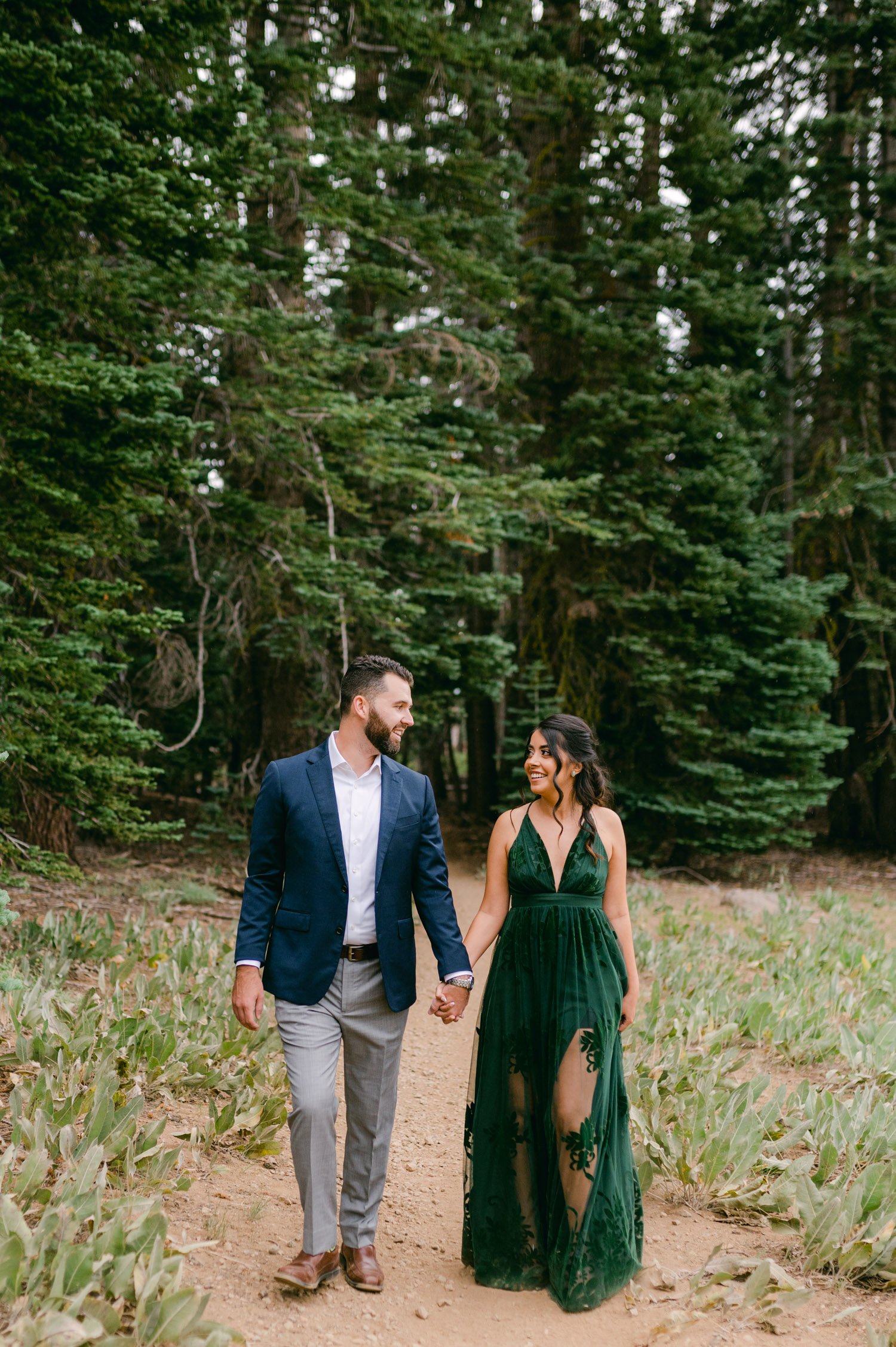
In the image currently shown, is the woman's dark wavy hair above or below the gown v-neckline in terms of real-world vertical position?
above

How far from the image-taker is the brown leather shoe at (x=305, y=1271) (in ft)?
10.8

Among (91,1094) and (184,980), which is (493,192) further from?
(91,1094)

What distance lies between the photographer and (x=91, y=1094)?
415 centimetres

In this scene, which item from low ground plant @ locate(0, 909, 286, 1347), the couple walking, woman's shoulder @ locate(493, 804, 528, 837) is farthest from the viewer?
woman's shoulder @ locate(493, 804, 528, 837)

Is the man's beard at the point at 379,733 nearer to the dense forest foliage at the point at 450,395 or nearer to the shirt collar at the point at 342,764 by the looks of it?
the shirt collar at the point at 342,764

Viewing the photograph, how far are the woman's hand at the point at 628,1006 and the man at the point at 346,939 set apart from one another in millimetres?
627

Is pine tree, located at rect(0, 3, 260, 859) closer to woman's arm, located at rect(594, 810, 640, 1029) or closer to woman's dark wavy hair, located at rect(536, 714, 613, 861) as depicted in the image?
woman's dark wavy hair, located at rect(536, 714, 613, 861)

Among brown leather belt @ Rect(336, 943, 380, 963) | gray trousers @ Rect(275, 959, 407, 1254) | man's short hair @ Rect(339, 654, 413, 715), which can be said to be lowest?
gray trousers @ Rect(275, 959, 407, 1254)

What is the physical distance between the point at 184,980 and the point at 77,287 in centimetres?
491

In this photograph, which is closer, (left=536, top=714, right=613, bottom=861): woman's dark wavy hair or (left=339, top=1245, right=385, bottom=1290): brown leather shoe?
(left=339, top=1245, right=385, bottom=1290): brown leather shoe

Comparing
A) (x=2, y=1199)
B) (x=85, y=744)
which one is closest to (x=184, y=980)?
(x=85, y=744)

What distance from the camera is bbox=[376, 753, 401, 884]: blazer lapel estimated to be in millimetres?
3500

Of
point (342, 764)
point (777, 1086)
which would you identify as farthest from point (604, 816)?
point (777, 1086)

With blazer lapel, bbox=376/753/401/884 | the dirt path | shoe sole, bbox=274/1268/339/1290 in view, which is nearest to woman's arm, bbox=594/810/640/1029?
blazer lapel, bbox=376/753/401/884
